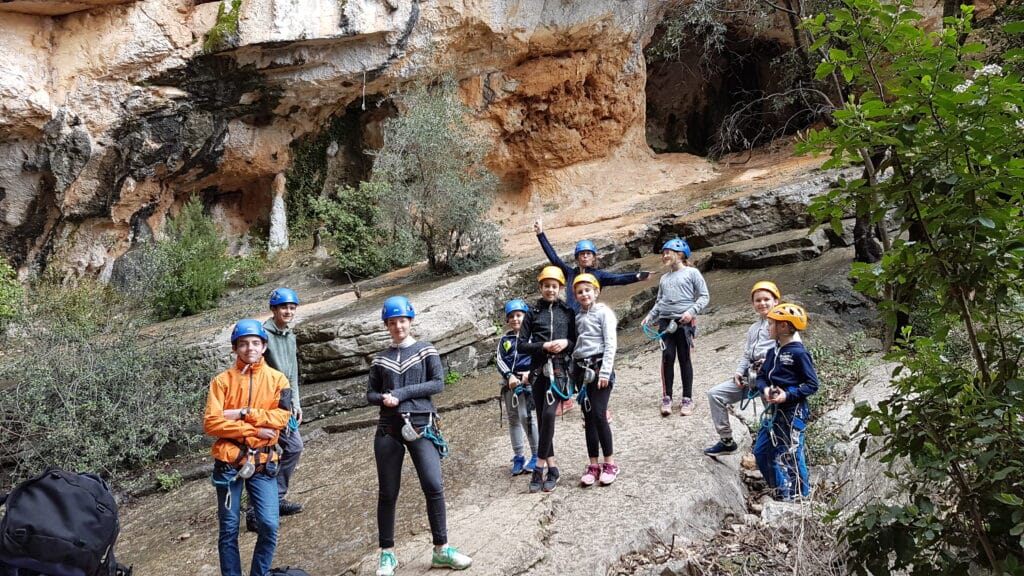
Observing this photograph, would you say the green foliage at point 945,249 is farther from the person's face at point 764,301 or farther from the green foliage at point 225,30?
the green foliage at point 225,30

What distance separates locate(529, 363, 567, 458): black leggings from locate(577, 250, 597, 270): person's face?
5.75 feet

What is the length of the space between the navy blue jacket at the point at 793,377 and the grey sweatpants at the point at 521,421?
5.48 ft

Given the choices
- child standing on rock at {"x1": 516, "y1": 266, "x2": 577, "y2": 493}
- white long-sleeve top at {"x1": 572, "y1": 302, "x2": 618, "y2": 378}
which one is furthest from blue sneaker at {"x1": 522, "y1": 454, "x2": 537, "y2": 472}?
white long-sleeve top at {"x1": 572, "y1": 302, "x2": 618, "y2": 378}

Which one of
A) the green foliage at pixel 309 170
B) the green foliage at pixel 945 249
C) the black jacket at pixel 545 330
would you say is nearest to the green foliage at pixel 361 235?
the green foliage at pixel 309 170

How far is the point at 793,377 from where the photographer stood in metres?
4.18

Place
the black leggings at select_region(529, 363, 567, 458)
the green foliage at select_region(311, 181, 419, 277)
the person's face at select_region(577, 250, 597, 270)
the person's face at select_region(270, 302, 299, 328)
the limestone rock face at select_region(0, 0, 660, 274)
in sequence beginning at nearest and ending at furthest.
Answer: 1. the black leggings at select_region(529, 363, 567, 458)
2. the person's face at select_region(270, 302, 299, 328)
3. the person's face at select_region(577, 250, 597, 270)
4. the limestone rock face at select_region(0, 0, 660, 274)
5. the green foliage at select_region(311, 181, 419, 277)

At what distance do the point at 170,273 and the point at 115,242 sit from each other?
5101 millimetres

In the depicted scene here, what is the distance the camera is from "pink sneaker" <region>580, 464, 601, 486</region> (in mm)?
4457

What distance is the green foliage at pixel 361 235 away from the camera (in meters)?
13.8

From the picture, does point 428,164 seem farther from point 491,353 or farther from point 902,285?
point 902,285

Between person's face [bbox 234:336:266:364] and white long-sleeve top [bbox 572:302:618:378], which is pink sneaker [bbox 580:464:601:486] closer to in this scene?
white long-sleeve top [bbox 572:302:618:378]

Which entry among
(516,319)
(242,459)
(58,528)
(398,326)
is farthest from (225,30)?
(58,528)

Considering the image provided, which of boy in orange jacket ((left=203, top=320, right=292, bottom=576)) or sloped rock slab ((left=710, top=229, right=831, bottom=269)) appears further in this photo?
sloped rock slab ((left=710, top=229, right=831, bottom=269))

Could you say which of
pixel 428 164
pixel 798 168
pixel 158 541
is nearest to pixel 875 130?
pixel 158 541
